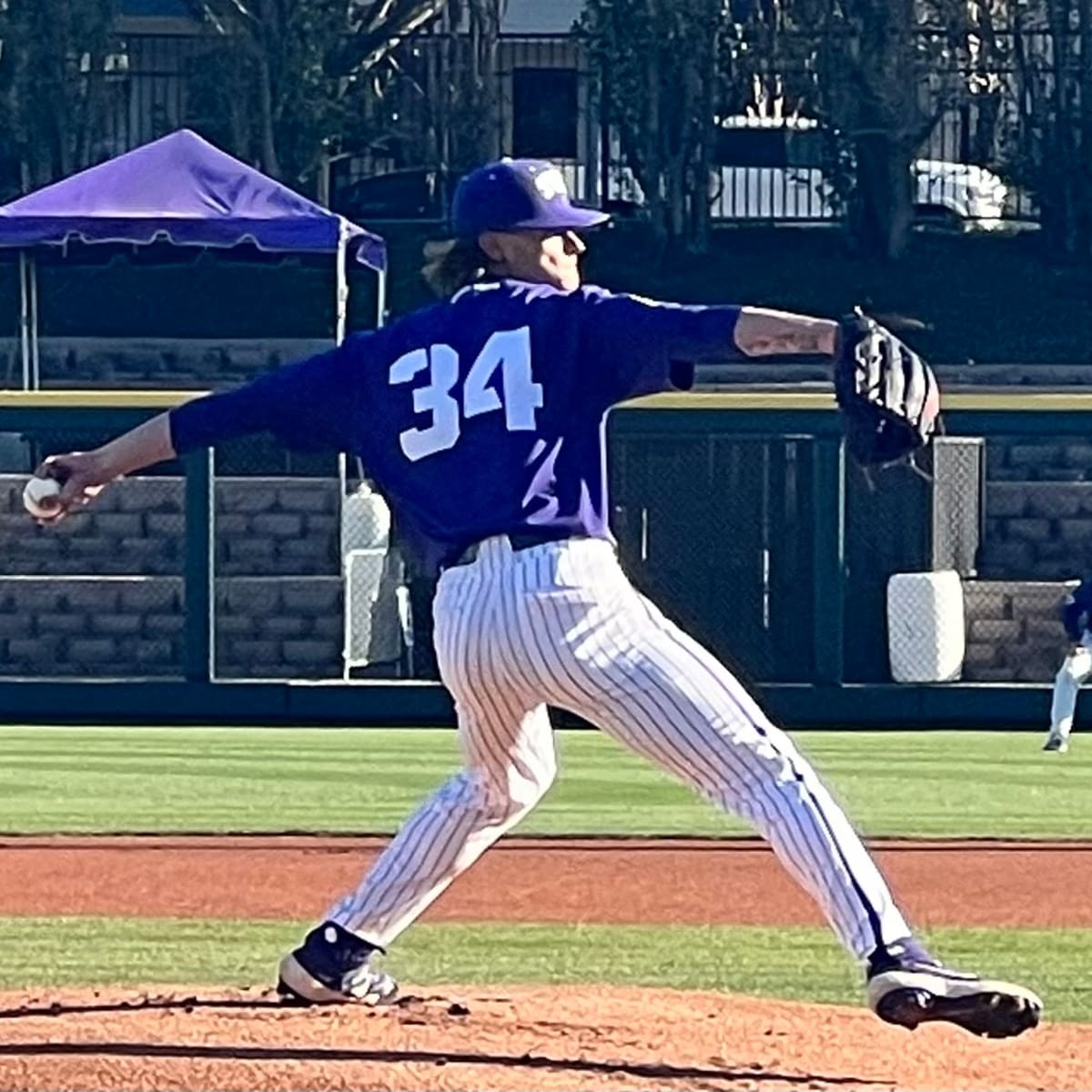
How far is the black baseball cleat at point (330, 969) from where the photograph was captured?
5844 millimetres

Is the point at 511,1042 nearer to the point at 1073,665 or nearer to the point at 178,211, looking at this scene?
the point at 1073,665

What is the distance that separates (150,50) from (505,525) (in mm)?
23954

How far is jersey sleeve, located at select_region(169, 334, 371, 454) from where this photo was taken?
18.3ft

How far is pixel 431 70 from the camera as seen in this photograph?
2762 cm

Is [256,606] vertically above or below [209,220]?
below

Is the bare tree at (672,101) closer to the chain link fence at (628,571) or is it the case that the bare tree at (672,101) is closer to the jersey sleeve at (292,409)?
the chain link fence at (628,571)

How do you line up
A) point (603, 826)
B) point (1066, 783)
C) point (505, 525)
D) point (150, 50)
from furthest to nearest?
point (150, 50)
point (1066, 783)
point (603, 826)
point (505, 525)

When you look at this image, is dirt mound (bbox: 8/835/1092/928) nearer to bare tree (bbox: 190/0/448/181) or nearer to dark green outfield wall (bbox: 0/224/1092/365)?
dark green outfield wall (bbox: 0/224/1092/365)

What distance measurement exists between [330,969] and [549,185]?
1.56m

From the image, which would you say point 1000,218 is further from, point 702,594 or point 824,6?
point 702,594

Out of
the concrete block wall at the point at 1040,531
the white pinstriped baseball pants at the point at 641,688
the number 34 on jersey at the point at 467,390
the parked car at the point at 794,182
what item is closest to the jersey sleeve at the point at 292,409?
the number 34 on jersey at the point at 467,390

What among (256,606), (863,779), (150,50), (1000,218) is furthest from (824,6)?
(863,779)

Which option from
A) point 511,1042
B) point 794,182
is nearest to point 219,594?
point 511,1042

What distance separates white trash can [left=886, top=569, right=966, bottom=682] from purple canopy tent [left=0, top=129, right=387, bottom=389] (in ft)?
12.6
